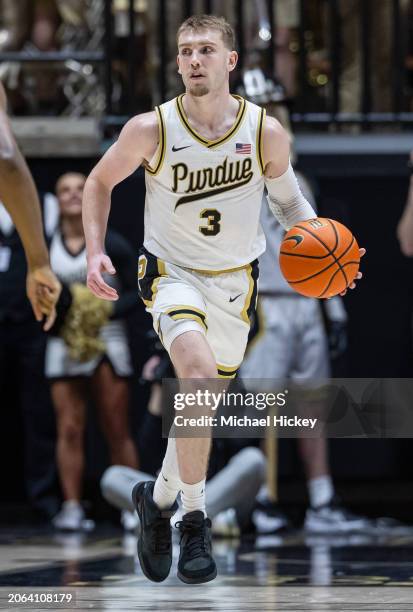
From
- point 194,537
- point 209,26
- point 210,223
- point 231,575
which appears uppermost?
point 209,26

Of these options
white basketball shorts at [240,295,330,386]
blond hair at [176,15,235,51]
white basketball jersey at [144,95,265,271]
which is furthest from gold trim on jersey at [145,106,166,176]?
white basketball shorts at [240,295,330,386]

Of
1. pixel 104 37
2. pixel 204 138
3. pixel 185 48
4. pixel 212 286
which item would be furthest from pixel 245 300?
pixel 104 37

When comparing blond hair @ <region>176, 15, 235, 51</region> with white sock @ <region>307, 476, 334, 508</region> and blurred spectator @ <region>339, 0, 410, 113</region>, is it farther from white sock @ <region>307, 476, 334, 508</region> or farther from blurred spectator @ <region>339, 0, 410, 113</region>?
blurred spectator @ <region>339, 0, 410, 113</region>

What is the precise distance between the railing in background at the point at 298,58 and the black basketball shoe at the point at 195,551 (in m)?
4.80

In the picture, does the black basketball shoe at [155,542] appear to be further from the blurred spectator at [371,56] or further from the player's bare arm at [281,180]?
the blurred spectator at [371,56]

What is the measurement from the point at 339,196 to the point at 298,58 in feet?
3.47

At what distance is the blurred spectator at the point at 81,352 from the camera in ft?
31.2

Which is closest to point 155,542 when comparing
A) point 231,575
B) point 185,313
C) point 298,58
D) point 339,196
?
point 231,575

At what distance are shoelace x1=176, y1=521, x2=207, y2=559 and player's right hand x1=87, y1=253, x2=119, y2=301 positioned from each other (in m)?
1.01

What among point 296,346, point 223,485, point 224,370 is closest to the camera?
point 224,370

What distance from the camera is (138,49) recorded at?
1087 centimetres

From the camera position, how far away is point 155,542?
5.98 meters

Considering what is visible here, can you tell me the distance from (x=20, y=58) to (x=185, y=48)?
4.45 metres

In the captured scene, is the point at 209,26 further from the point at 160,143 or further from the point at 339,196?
the point at 339,196
